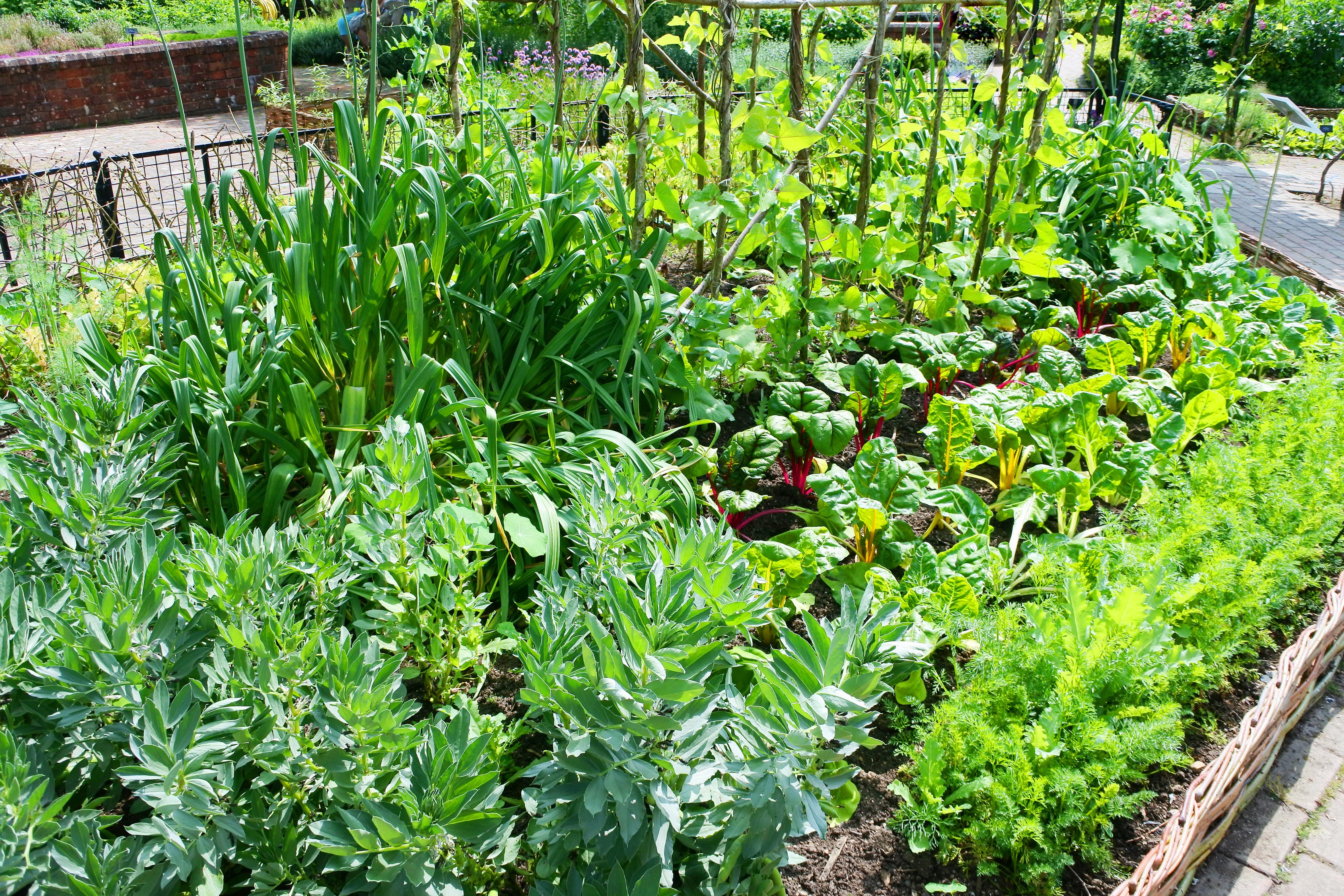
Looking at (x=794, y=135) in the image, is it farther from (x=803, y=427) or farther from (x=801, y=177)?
(x=803, y=427)

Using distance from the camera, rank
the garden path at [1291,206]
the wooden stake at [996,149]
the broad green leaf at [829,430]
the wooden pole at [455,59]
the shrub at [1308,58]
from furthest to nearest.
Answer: the shrub at [1308,58], the garden path at [1291,206], the wooden stake at [996,149], the wooden pole at [455,59], the broad green leaf at [829,430]

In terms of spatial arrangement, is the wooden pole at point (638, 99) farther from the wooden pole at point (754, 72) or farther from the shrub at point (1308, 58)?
the shrub at point (1308, 58)

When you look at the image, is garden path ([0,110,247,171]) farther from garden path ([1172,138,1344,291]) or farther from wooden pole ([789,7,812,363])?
garden path ([1172,138,1344,291])

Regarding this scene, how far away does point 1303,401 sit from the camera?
288 cm

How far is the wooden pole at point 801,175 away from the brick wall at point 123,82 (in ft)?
31.8

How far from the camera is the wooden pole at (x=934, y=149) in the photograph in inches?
141

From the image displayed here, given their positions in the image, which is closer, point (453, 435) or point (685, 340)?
point (453, 435)

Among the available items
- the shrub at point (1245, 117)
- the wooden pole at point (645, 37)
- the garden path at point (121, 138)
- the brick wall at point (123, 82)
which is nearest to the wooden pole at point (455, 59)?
the wooden pole at point (645, 37)

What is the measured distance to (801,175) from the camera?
3309 mm

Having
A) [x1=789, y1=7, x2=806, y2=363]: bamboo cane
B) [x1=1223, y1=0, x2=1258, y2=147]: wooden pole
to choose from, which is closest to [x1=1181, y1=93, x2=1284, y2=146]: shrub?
[x1=1223, y1=0, x2=1258, y2=147]: wooden pole

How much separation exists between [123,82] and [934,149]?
1200 centimetres

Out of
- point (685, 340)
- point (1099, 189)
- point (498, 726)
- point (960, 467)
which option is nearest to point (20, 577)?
point (498, 726)

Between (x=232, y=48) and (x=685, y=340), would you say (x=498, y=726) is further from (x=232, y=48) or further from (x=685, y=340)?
(x=232, y=48)

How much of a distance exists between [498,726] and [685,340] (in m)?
1.42
